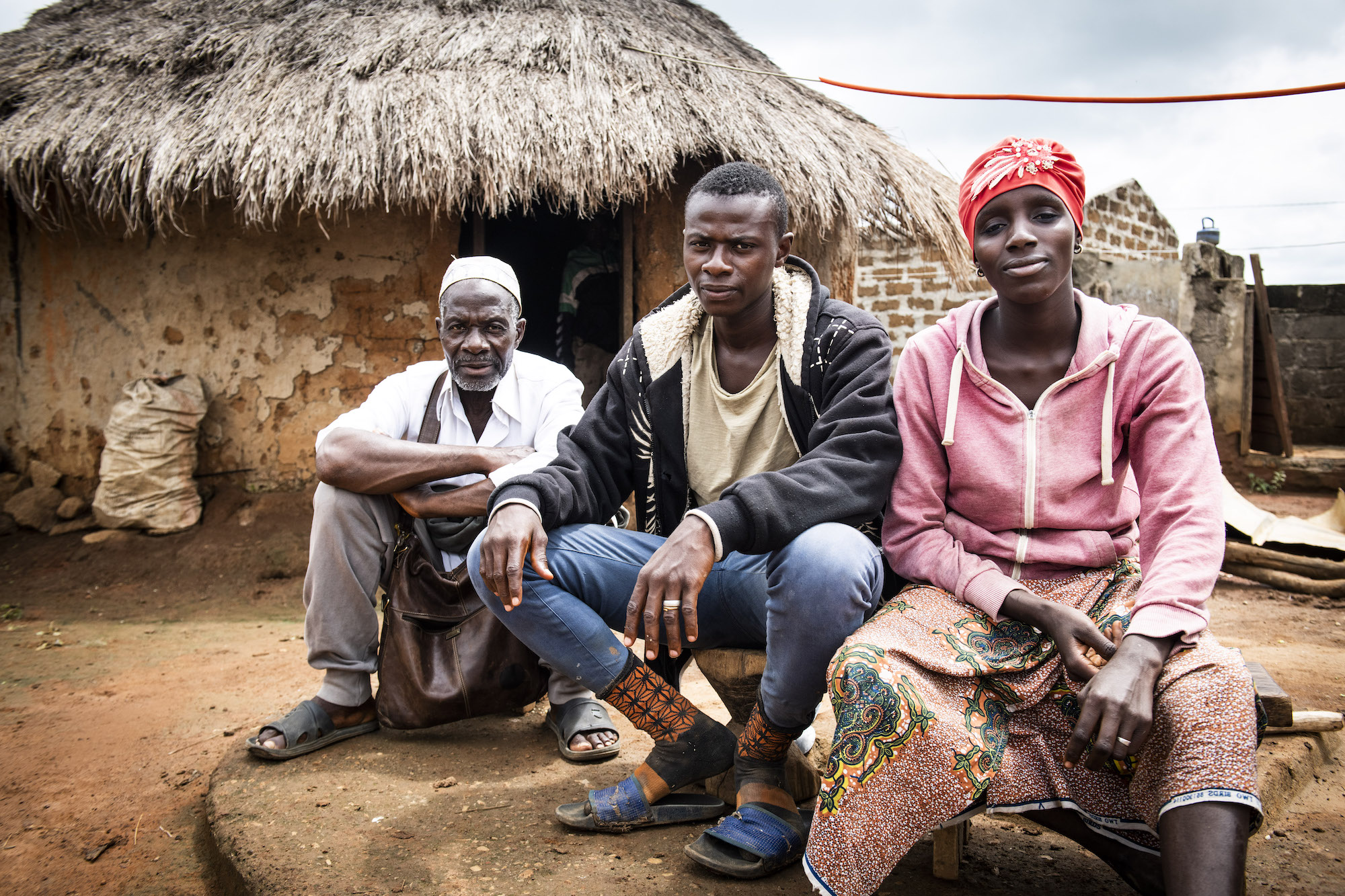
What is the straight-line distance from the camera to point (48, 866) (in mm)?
2066

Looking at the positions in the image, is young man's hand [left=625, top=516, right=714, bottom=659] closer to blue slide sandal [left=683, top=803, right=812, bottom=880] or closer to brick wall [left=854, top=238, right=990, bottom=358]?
blue slide sandal [left=683, top=803, right=812, bottom=880]

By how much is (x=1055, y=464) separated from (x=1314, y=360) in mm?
9081

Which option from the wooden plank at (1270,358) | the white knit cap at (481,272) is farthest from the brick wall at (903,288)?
the white knit cap at (481,272)

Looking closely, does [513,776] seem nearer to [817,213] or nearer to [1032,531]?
[1032,531]

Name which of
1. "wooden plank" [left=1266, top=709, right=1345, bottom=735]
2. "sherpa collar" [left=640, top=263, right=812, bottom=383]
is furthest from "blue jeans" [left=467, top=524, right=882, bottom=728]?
"wooden plank" [left=1266, top=709, right=1345, bottom=735]

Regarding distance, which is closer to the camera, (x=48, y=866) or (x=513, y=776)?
(x=48, y=866)

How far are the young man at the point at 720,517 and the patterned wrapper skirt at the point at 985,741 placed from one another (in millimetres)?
174

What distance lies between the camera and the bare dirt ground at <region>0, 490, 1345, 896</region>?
177cm

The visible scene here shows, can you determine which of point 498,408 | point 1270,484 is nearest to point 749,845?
point 498,408

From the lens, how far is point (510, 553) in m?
1.82

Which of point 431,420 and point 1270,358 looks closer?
point 431,420

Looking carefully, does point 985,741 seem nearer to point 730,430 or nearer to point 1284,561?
point 730,430

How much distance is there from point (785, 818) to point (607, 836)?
0.40 meters

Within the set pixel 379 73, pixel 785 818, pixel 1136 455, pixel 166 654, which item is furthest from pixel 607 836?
pixel 379 73
